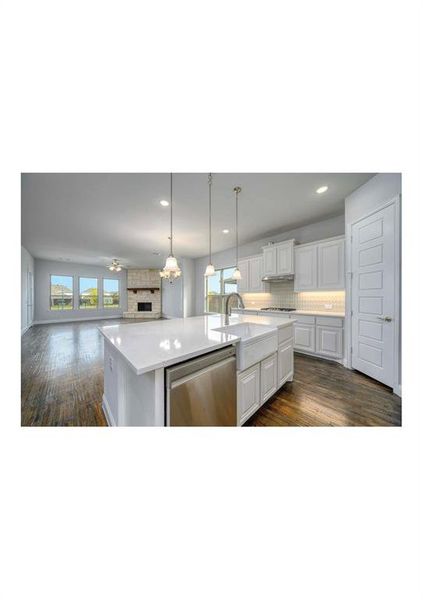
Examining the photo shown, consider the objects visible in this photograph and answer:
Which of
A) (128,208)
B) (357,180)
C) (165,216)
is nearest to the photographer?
(357,180)

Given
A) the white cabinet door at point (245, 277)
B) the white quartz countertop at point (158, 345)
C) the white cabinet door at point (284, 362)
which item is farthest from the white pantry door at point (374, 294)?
the white cabinet door at point (245, 277)

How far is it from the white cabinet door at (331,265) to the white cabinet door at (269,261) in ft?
2.98

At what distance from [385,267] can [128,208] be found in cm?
359

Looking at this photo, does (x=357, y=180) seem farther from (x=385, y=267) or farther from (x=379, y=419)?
(x=379, y=419)

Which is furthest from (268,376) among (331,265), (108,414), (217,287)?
(217,287)

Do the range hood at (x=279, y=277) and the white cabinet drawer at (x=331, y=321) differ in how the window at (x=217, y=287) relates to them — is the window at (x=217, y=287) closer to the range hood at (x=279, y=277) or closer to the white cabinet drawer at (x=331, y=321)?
the range hood at (x=279, y=277)

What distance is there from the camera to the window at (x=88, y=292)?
8586 mm

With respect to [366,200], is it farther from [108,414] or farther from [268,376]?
[108,414]

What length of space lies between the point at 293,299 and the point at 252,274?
3.61ft

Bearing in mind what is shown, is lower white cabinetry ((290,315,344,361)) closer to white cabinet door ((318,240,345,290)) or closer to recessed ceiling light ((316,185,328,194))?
white cabinet door ((318,240,345,290))

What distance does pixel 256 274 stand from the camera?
15.3 ft

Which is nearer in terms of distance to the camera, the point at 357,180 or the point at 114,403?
the point at 114,403
